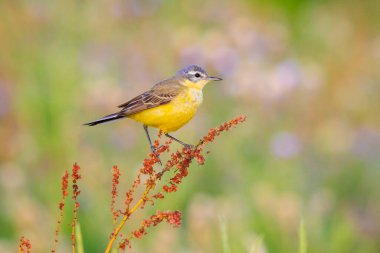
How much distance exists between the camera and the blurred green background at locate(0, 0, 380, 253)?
6.30 meters

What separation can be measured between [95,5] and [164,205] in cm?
268

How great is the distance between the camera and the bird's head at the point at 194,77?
15.7 feet

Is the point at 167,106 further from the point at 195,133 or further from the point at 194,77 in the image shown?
the point at 195,133

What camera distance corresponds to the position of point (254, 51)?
7.74m

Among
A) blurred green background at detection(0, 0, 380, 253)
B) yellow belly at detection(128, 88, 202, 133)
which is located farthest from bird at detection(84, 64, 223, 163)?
blurred green background at detection(0, 0, 380, 253)

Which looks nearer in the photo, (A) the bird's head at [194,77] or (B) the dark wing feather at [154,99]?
(B) the dark wing feather at [154,99]

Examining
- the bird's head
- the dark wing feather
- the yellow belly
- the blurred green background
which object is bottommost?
the yellow belly

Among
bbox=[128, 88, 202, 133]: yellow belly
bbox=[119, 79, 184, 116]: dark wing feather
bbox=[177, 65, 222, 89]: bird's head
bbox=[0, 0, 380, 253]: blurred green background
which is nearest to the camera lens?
bbox=[128, 88, 202, 133]: yellow belly

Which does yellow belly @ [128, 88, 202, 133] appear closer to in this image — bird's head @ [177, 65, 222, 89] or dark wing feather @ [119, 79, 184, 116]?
dark wing feather @ [119, 79, 184, 116]

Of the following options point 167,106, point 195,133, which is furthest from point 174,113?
point 195,133

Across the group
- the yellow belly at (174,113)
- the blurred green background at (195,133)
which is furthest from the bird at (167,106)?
the blurred green background at (195,133)

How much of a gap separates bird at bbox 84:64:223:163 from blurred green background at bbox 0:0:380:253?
1038 mm

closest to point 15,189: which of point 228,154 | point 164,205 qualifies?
point 164,205

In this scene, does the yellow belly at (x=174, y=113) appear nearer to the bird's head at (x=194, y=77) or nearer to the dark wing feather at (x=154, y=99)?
the dark wing feather at (x=154, y=99)
